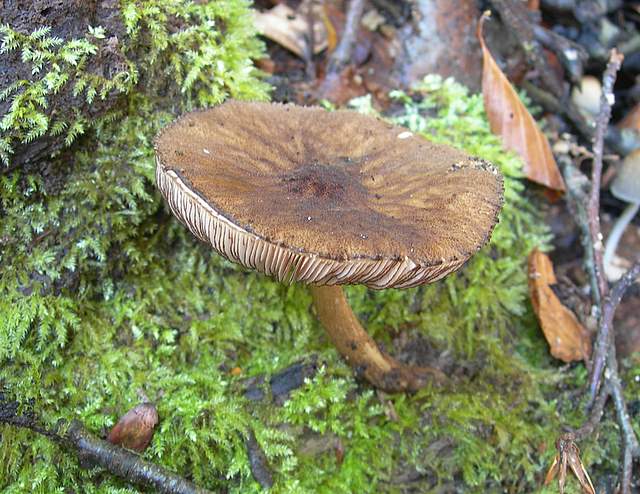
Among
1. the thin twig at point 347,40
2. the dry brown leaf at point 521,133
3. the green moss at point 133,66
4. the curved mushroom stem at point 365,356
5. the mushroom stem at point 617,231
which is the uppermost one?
the green moss at point 133,66

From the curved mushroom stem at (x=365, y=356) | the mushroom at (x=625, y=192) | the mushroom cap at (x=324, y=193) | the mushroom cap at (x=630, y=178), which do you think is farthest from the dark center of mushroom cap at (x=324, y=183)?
the mushroom cap at (x=630, y=178)

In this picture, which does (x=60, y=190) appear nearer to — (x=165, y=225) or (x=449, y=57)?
(x=165, y=225)

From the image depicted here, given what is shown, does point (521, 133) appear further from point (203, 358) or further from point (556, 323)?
point (203, 358)

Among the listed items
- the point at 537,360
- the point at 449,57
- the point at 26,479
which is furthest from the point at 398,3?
the point at 26,479

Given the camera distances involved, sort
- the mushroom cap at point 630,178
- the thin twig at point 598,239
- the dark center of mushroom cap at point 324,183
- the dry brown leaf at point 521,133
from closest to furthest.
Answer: the dark center of mushroom cap at point 324,183 → the thin twig at point 598,239 → the dry brown leaf at point 521,133 → the mushroom cap at point 630,178

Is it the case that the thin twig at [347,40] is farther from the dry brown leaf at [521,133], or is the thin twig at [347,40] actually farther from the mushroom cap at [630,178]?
the mushroom cap at [630,178]

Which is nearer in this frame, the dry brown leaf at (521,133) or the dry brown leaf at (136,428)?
the dry brown leaf at (136,428)
